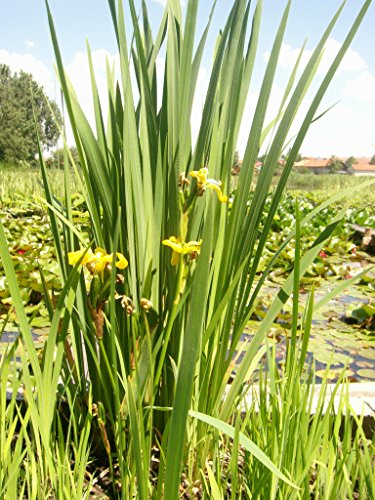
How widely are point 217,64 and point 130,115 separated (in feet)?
0.60

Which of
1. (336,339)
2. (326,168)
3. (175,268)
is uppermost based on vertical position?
(175,268)

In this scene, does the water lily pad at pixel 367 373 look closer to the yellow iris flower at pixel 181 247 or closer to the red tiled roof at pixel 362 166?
the yellow iris flower at pixel 181 247

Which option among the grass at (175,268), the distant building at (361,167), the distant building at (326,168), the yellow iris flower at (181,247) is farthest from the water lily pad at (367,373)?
the distant building at (361,167)

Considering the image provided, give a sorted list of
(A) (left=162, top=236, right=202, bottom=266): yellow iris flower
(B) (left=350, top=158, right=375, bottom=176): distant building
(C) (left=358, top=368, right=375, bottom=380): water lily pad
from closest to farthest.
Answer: (A) (left=162, top=236, right=202, bottom=266): yellow iris flower
(C) (left=358, top=368, right=375, bottom=380): water lily pad
(B) (left=350, top=158, right=375, bottom=176): distant building

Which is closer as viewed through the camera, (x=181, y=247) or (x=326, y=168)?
(x=181, y=247)

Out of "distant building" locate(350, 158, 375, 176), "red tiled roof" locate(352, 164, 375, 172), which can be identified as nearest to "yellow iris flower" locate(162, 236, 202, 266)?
"distant building" locate(350, 158, 375, 176)

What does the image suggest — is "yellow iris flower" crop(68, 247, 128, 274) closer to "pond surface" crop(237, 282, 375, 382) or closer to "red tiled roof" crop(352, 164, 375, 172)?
"pond surface" crop(237, 282, 375, 382)

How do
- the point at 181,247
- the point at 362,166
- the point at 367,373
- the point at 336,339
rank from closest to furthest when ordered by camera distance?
the point at 181,247
the point at 367,373
the point at 336,339
the point at 362,166

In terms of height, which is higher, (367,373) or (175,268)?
(175,268)

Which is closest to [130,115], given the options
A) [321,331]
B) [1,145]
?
[321,331]

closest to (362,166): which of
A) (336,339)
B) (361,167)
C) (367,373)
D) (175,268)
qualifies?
(361,167)

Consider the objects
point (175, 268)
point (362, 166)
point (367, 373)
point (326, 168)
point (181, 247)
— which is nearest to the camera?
point (181, 247)

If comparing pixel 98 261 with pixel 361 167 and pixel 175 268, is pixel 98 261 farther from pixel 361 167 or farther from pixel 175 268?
pixel 361 167

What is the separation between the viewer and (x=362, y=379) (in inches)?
64.4
